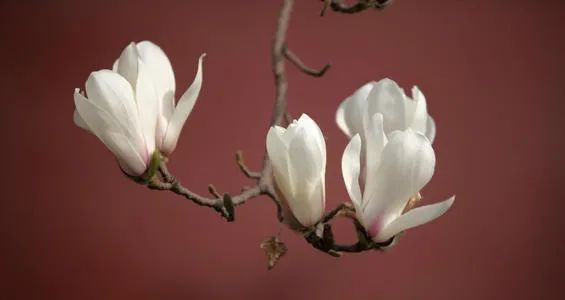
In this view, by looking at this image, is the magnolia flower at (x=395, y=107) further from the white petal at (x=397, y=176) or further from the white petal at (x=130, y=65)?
the white petal at (x=130, y=65)

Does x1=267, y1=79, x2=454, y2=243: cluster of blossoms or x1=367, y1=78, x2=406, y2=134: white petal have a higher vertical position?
x1=367, y1=78, x2=406, y2=134: white petal

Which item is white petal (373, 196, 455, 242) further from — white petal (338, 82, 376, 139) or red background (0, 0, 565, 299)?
red background (0, 0, 565, 299)

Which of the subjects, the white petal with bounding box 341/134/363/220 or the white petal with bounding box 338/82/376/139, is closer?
the white petal with bounding box 341/134/363/220

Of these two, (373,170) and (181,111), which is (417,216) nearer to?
(373,170)

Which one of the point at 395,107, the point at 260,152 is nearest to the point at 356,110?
the point at 395,107

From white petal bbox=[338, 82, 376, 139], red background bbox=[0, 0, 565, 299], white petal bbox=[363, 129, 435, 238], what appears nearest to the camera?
white petal bbox=[363, 129, 435, 238]

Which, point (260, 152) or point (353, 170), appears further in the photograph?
point (260, 152)

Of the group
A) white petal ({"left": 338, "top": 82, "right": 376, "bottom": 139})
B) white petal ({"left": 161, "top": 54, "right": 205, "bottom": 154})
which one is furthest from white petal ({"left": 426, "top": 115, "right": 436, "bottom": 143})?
white petal ({"left": 161, "top": 54, "right": 205, "bottom": 154})

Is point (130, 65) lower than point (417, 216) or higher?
higher

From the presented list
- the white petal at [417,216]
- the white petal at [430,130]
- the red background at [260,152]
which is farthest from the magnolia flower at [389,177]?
the red background at [260,152]
